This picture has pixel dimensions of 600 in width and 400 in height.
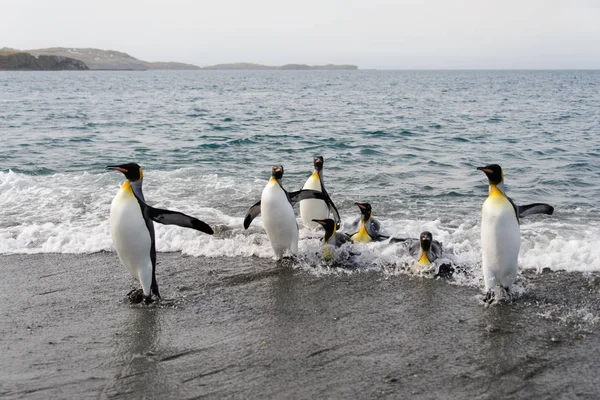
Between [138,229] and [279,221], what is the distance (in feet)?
5.99

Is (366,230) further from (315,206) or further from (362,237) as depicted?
(315,206)

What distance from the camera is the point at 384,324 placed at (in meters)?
5.01

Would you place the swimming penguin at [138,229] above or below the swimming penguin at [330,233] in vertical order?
above

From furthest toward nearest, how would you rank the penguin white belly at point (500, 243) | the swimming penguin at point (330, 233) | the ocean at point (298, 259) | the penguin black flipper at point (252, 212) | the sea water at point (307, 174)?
1. the sea water at point (307, 174)
2. the penguin black flipper at point (252, 212)
3. the swimming penguin at point (330, 233)
4. the penguin white belly at point (500, 243)
5. the ocean at point (298, 259)

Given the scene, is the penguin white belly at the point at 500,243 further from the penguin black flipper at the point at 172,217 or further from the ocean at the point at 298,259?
the penguin black flipper at the point at 172,217

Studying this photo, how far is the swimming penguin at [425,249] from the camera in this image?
6426mm

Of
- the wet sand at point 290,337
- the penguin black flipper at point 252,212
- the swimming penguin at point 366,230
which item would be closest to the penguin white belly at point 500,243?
the wet sand at point 290,337

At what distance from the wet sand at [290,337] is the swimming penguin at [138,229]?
30 centimetres

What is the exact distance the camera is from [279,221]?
274 inches

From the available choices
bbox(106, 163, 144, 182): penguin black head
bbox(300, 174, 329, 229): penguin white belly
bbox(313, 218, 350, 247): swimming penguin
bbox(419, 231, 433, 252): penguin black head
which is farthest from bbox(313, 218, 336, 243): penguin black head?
bbox(106, 163, 144, 182): penguin black head

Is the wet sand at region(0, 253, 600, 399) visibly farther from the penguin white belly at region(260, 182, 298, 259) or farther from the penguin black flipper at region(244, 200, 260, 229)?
the penguin black flipper at region(244, 200, 260, 229)

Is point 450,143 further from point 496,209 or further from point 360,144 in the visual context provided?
point 496,209

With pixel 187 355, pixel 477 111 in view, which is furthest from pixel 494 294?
pixel 477 111

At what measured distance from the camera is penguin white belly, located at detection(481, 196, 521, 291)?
18.7ft
